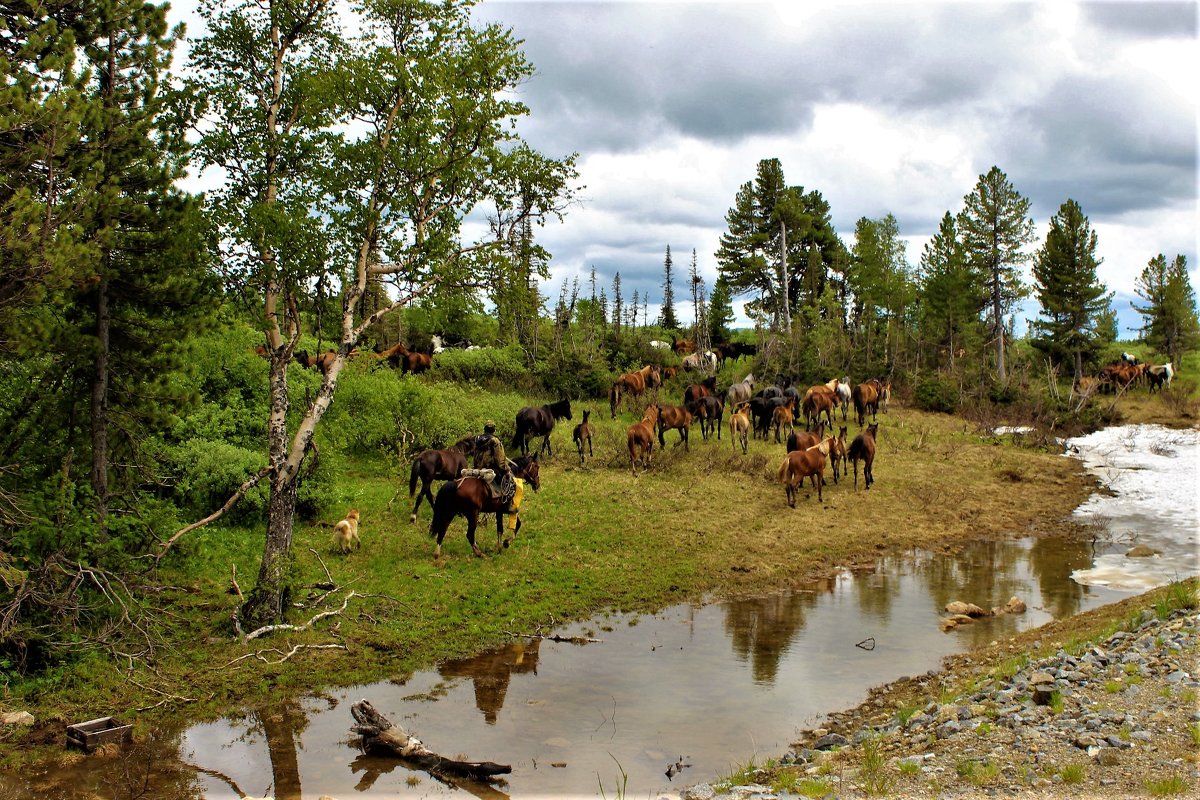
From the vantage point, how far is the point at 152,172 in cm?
1054

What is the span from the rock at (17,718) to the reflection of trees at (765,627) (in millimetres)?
8280

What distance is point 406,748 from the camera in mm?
8086

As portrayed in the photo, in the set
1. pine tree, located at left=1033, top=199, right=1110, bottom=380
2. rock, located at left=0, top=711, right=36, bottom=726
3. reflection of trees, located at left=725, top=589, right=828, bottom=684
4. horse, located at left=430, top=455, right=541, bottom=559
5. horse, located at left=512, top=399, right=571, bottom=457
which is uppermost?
pine tree, located at left=1033, top=199, right=1110, bottom=380

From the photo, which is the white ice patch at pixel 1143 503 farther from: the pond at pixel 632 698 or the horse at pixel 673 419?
the horse at pixel 673 419

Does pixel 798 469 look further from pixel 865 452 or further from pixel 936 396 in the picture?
pixel 936 396

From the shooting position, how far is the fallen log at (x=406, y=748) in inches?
305

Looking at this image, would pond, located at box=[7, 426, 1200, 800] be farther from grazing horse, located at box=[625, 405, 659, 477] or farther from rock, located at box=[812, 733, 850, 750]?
grazing horse, located at box=[625, 405, 659, 477]

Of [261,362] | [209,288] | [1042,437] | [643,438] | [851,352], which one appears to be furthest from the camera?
[851,352]

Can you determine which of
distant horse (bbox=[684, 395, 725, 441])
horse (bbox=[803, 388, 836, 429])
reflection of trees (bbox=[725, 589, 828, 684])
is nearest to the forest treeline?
reflection of trees (bbox=[725, 589, 828, 684])

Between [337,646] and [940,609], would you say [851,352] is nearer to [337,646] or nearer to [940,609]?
[940,609]

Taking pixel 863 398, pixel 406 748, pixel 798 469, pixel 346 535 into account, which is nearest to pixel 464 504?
pixel 346 535

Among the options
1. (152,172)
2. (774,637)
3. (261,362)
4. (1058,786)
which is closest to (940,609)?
(774,637)

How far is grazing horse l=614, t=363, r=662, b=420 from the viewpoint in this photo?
30.1 m

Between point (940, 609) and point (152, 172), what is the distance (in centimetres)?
1372
